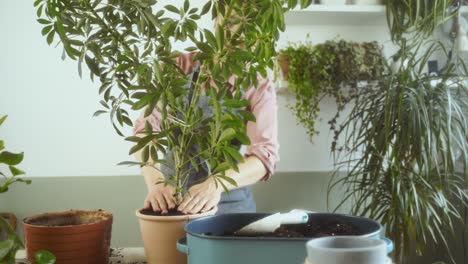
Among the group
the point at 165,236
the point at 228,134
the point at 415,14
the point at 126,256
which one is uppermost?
the point at 415,14

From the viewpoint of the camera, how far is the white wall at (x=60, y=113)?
301 cm

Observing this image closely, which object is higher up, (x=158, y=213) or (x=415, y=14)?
(x=415, y=14)

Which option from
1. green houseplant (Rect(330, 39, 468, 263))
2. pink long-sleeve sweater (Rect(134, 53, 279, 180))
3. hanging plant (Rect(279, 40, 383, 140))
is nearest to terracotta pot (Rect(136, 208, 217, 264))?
pink long-sleeve sweater (Rect(134, 53, 279, 180))

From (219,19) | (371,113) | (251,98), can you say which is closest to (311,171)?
(371,113)

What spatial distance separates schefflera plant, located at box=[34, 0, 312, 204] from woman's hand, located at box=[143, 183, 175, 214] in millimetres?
134

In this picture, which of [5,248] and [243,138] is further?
[243,138]

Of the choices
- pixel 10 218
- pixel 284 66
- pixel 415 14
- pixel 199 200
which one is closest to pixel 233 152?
pixel 199 200

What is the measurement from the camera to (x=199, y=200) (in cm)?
110

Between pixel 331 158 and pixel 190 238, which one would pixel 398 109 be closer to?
pixel 331 158

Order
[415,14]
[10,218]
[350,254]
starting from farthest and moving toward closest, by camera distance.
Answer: [10,218], [415,14], [350,254]

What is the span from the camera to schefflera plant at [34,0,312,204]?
36.6 inches

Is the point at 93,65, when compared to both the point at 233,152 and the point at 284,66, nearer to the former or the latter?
the point at 233,152

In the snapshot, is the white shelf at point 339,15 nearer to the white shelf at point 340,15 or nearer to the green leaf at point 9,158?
the white shelf at point 340,15

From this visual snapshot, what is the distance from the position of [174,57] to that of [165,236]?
1.26 ft
